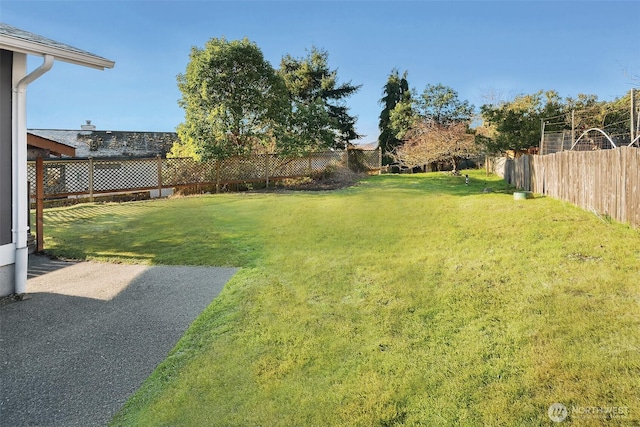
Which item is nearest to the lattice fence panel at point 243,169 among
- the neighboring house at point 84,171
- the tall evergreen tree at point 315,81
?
the neighboring house at point 84,171

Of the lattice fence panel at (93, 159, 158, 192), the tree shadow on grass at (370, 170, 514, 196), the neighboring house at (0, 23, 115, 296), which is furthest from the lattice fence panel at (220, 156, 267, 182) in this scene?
the neighboring house at (0, 23, 115, 296)

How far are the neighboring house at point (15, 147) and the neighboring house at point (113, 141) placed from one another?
1706cm

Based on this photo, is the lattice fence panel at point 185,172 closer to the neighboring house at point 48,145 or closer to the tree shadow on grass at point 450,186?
the neighboring house at point 48,145

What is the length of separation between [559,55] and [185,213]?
42.6 ft

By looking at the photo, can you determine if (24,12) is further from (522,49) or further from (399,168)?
(399,168)

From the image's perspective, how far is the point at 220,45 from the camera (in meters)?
14.0

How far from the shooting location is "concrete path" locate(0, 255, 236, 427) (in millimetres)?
2572

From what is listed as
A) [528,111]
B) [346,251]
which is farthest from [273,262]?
[528,111]

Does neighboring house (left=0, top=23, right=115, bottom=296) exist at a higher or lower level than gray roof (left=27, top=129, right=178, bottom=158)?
lower

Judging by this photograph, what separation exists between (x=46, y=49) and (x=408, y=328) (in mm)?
4820

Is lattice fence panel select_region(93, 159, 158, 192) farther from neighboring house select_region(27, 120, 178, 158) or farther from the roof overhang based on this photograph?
neighboring house select_region(27, 120, 178, 158)

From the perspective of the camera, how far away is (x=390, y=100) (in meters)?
27.7
